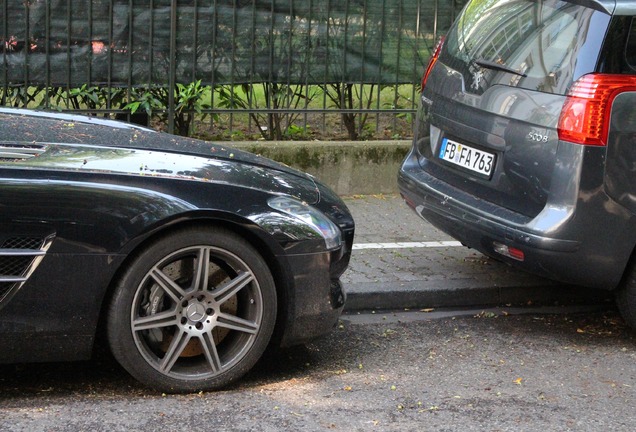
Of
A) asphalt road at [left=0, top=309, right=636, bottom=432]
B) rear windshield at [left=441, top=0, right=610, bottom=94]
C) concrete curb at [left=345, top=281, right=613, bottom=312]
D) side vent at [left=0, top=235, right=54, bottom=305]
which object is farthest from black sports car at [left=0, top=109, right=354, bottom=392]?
rear windshield at [left=441, top=0, right=610, bottom=94]

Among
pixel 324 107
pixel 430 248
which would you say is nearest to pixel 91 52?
pixel 324 107

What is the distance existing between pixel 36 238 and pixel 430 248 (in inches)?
135

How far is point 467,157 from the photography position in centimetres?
580

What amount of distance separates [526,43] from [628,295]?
4.52 ft

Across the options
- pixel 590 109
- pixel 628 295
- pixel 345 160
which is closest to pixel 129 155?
pixel 590 109

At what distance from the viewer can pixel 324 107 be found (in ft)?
30.2

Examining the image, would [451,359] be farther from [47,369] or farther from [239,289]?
[47,369]

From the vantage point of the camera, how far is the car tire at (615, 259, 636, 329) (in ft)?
18.0

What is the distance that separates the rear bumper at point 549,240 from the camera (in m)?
5.26

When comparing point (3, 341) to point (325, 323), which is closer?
point (3, 341)

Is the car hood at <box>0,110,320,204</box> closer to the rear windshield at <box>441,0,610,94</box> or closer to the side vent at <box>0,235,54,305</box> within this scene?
the side vent at <box>0,235,54,305</box>

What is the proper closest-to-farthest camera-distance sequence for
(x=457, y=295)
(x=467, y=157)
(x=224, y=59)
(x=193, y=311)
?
(x=193, y=311), (x=467, y=157), (x=457, y=295), (x=224, y=59)

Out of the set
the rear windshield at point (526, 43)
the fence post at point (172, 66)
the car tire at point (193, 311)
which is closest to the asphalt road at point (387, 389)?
the car tire at point (193, 311)

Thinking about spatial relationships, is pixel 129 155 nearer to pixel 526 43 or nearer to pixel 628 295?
pixel 526 43
